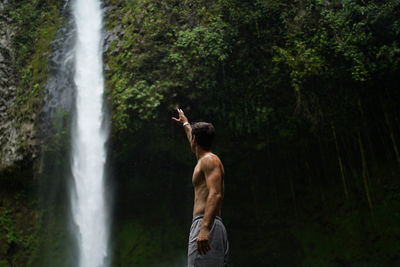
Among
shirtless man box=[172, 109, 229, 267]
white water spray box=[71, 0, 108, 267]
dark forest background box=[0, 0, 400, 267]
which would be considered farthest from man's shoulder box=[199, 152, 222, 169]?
white water spray box=[71, 0, 108, 267]

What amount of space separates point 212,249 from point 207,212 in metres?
0.25

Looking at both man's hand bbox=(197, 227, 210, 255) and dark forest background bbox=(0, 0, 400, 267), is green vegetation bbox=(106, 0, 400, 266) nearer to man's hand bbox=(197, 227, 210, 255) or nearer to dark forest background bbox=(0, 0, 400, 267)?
dark forest background bbox=(0, 0, 400, 267)

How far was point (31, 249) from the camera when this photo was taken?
8875 millimetres

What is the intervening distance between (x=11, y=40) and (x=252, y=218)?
7928 mm

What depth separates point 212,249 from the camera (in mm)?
2592

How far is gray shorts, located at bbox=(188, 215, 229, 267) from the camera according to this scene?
2559mm

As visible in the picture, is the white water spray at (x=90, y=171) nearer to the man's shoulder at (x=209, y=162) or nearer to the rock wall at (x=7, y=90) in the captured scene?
the rock wall at (x=7, y=90)

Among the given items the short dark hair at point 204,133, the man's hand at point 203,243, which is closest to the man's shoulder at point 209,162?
the short dark hair at point 204,133

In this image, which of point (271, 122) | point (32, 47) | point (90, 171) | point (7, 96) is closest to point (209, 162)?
point (271, 122)

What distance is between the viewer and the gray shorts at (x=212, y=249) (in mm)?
2559

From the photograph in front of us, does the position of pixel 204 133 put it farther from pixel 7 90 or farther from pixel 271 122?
pixel 7 90

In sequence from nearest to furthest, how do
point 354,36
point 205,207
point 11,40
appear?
point 205,207, point 354,36, point 11,40

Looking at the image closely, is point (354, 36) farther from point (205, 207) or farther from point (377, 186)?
point (205, 207)

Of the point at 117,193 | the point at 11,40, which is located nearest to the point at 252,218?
the point at 117,193
